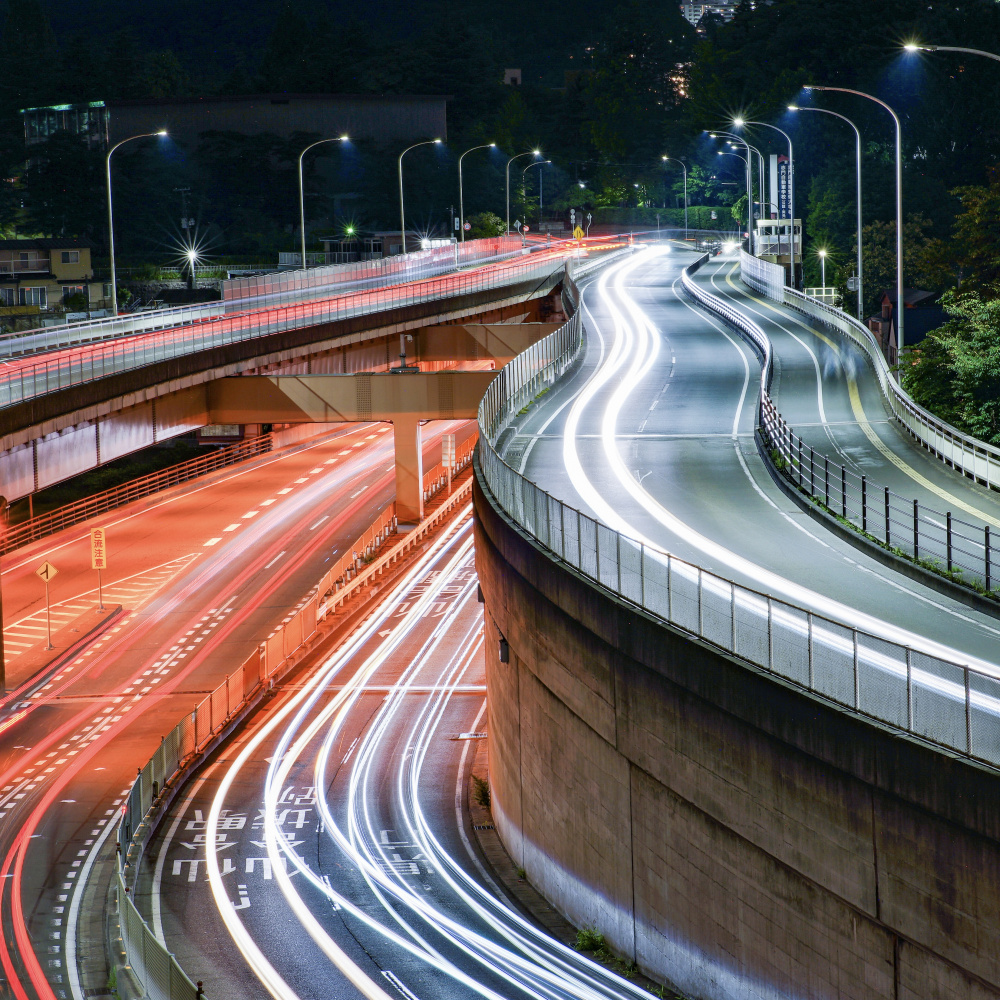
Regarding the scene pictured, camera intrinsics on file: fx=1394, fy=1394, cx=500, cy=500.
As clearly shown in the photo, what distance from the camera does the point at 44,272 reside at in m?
108

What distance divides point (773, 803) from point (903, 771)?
2.50 m

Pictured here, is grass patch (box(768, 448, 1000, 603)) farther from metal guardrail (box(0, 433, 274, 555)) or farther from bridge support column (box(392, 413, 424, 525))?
metal guardrail (box(0, 433, 274, 555))

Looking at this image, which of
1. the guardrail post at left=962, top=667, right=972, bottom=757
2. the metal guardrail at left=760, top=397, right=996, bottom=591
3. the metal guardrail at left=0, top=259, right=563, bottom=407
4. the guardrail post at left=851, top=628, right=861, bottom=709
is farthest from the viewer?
the metal guardrail at left=0, top=259, right=563, bottom=407

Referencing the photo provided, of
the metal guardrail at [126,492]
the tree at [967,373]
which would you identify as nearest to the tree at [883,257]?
the metal guardrail at [126,492]

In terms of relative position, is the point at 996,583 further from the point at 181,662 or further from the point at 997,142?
the point at 997,142

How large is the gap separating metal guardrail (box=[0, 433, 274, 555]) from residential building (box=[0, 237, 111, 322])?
34.5 metres

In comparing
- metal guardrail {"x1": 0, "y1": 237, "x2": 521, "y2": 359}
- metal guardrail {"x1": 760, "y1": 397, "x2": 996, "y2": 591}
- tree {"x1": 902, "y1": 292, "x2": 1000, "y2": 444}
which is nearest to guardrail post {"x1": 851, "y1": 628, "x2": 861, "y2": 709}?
metal guardrail {"x1": 760, "y1": 397, "x2": 996, "y2": 591}

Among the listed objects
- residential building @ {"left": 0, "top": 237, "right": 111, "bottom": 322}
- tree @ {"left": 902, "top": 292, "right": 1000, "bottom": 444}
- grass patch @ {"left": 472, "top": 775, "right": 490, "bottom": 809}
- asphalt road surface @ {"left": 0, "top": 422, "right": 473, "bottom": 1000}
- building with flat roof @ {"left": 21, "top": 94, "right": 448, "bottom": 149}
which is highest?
building with flat roof @ {"left": 21, "top": 94, "right": 448, "bottom": 149}

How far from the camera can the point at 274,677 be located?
40500mm

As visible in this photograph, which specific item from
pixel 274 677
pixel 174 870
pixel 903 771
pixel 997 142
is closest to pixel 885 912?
pixel 903 771

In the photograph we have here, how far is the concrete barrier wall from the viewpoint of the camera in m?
14.6

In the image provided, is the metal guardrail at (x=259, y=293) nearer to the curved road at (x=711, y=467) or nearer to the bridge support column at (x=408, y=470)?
the bridge support column at (x=408, y=470)

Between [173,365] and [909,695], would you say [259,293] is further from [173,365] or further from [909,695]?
[909,695]

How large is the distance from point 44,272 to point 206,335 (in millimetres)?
59445
